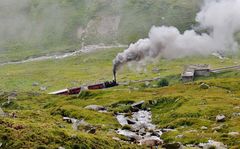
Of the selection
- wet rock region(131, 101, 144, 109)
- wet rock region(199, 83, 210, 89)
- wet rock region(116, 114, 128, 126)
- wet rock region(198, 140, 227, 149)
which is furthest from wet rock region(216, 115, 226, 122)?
wet rock region(199, 83, 210, 89)

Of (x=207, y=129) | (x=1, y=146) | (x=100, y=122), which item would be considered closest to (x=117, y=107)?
(x=100, y=122)

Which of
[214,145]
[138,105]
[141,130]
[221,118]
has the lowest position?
[138,105]

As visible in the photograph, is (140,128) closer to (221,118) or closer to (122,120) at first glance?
(221,118)

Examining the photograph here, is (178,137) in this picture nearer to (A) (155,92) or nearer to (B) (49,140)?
(B) (49,140)

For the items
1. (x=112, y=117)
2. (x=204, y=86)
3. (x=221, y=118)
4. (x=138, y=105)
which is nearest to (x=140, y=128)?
(x=221, y=118)

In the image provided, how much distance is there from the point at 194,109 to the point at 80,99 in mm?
59265

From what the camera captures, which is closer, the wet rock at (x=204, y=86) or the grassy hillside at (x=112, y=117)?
the grassy hillside at (x=112, y=117)

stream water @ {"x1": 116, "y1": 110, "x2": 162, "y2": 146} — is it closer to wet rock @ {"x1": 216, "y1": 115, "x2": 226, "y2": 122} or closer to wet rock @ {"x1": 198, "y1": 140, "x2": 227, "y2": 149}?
wet rock @ {"x1": 198, "y1": 140, "x2": 227, "y2": 149}

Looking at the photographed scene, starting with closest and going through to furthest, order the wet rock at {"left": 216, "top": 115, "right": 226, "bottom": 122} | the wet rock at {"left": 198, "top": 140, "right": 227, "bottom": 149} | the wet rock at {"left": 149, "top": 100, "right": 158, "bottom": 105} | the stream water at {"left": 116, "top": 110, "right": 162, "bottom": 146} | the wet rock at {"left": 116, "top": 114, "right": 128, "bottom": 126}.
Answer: the wet rock at {"left": 198, "top": 140, "right": 227, "bottom": 149} < the stream water at {"left": 116, "top": 110, "right": 162, "bottom": 146} < the wet rock at {"left": 216, "top": 115, "right": 226, "bottom": 122} < the wet rock at {"left": 116, "top": 114, "right": 128, "bottom": 126} < the wet rock at {"left": 149, "top": 100, "right": 158, "bottom": 105}

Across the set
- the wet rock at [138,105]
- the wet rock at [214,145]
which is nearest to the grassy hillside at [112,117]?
the wet rock at [138,105]

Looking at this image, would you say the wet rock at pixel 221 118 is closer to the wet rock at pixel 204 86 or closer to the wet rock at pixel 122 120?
the wet rock at pixel 122 120

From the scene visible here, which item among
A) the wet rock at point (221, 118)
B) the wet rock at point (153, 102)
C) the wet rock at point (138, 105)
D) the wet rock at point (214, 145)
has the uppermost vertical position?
the wet rock at point (214, 145)

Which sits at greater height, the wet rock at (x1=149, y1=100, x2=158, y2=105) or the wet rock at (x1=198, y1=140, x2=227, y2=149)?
the wet rock at (x1=198, y1=140, x2=227, y2=149)

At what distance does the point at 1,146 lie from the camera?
152 ft
